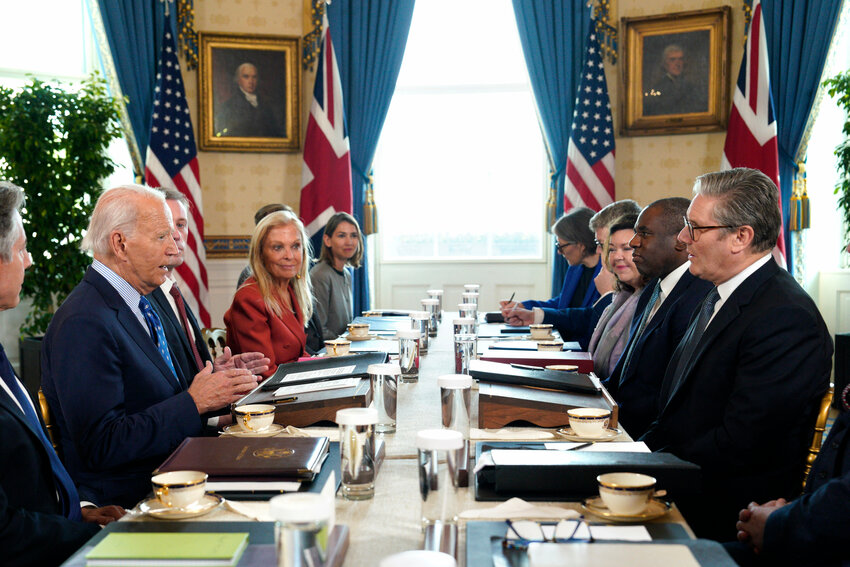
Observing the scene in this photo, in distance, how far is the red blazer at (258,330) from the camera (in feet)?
11.3

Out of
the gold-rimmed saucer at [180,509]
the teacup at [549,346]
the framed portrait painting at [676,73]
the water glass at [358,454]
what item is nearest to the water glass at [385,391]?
the water glass at [358,454]

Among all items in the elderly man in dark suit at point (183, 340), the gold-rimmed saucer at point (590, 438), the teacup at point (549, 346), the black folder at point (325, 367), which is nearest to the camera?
the gold-rimmed saucer at point (590, 438)

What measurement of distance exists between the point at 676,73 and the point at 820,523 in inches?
235

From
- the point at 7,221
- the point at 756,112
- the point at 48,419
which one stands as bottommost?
the point at 48,419

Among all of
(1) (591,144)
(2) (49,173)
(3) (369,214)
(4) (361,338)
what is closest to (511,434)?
(4) (361,338)

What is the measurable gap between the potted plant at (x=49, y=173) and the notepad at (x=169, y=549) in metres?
5.09

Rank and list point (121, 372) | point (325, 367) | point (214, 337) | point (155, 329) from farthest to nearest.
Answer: point (214, 337), point (325, 367), point (155, 329), point (121, 372)

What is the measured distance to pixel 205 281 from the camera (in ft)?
23.1

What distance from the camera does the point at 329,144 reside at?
7.12m

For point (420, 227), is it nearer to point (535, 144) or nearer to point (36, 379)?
point (535, 144)

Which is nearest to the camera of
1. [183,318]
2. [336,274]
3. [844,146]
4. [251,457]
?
[251,457]

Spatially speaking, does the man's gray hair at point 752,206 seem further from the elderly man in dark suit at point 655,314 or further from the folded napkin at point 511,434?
the folded napkin at point 511,434

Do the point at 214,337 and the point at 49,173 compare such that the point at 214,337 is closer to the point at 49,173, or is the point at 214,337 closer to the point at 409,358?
the point at 409,358

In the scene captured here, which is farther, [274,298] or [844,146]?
[844,146]
